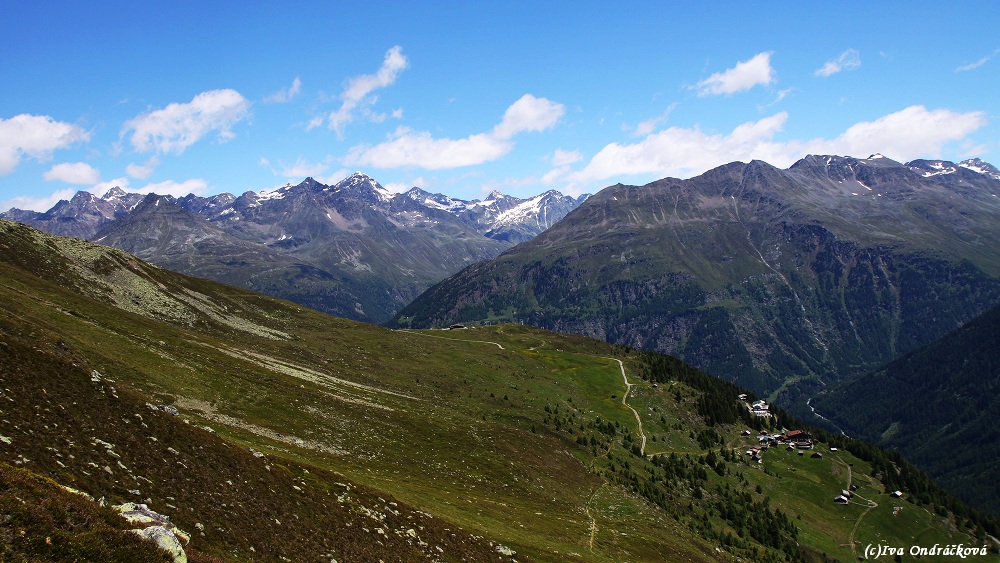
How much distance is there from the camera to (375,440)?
6919 cm

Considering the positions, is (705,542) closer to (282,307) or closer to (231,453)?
(231,453)

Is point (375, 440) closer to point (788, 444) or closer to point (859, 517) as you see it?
point (859, 517)

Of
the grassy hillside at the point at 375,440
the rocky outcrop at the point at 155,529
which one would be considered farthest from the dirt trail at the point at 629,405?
the rocky outcrop at the point at 155,529

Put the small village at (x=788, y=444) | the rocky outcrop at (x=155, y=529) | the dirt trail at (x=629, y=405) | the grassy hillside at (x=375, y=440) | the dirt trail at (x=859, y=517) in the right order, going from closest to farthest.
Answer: the rocky outcrop at (x=155, y=529), the grassy hillside at (x=375, y=440), the dirt trail at (x=859, y=517), the dirt trail at (x=629, y=405), the small village at (x=788, y=444)

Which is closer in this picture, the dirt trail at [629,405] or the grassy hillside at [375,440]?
the grassy hillside at [375,440]

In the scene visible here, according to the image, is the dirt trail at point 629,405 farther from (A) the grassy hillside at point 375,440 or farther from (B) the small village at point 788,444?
(B) the small village at point 788,444

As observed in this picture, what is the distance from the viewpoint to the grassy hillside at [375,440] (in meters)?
28.6

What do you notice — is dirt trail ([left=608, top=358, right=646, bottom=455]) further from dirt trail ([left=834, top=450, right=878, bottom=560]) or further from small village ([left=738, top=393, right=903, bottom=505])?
dirt trail ([left=834, top=450, right=878, bottom=560])

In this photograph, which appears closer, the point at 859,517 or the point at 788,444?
the point at 859,517

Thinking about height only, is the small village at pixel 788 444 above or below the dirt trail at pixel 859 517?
above

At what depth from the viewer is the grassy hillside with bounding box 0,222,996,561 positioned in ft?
93.8

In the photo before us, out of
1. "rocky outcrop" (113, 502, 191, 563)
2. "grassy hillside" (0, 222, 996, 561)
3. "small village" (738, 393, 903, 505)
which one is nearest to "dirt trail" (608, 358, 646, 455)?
"grassy hillside" (0, 222, 996, 561)

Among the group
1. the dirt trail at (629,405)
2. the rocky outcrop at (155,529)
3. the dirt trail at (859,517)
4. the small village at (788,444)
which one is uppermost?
the rocky outcrop at (155,529)

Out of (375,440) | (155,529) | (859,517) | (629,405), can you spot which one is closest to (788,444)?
(859,517)
